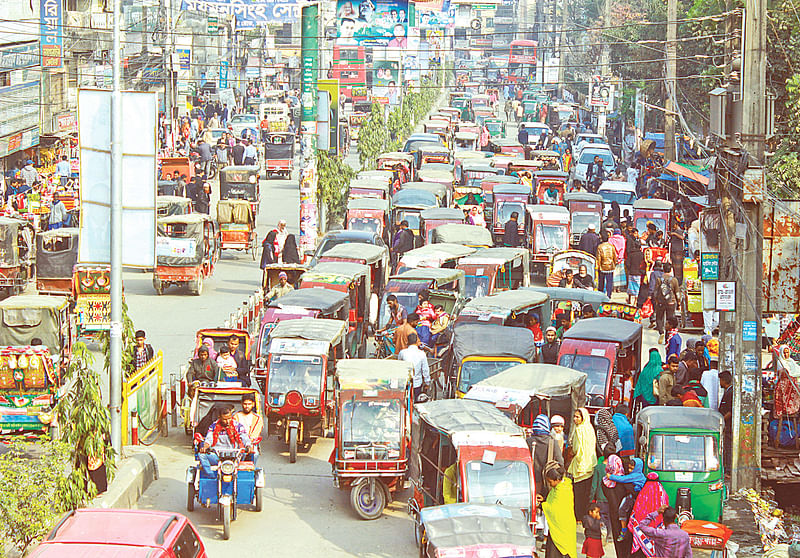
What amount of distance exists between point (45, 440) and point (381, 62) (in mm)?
71862

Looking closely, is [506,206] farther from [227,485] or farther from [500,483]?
[500,483]

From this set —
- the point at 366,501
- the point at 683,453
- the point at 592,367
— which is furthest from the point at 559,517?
the point at 592,367

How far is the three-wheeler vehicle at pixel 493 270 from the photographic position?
25500 mm

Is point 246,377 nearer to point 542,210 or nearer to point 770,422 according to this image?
point 770,422

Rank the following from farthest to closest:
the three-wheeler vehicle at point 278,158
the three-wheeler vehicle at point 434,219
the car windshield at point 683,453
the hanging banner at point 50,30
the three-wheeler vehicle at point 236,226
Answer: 1. the three-wheeler vehicle at point 278,158
2. the hanging banner at point 50,30
3. the three-wheeler vehicle at point 236,226
4. the three-wheeler vehicle at point 434,219
5. the car windshield at point 683,453

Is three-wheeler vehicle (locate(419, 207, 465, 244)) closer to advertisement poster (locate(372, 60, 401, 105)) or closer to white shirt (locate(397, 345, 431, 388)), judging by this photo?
white shirt (locate(397, 345, 431, 388))

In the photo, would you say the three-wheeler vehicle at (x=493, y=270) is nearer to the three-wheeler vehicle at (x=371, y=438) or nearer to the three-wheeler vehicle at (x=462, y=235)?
the three-wheeler vehicle at (x=462, y=235)

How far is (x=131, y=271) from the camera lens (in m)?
33.5

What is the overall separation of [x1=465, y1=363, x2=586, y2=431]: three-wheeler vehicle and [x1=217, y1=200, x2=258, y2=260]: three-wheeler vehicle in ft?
58.7

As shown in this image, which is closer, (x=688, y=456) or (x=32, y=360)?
(x=688, y=456)

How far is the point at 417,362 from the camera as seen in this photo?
60.5ft

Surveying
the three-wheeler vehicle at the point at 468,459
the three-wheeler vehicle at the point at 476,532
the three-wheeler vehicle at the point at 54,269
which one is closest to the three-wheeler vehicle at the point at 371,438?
the three-wheeler vehicle at the point at 468,459

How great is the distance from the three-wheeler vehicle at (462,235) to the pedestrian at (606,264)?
2.65 meters

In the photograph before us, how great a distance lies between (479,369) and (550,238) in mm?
13148
